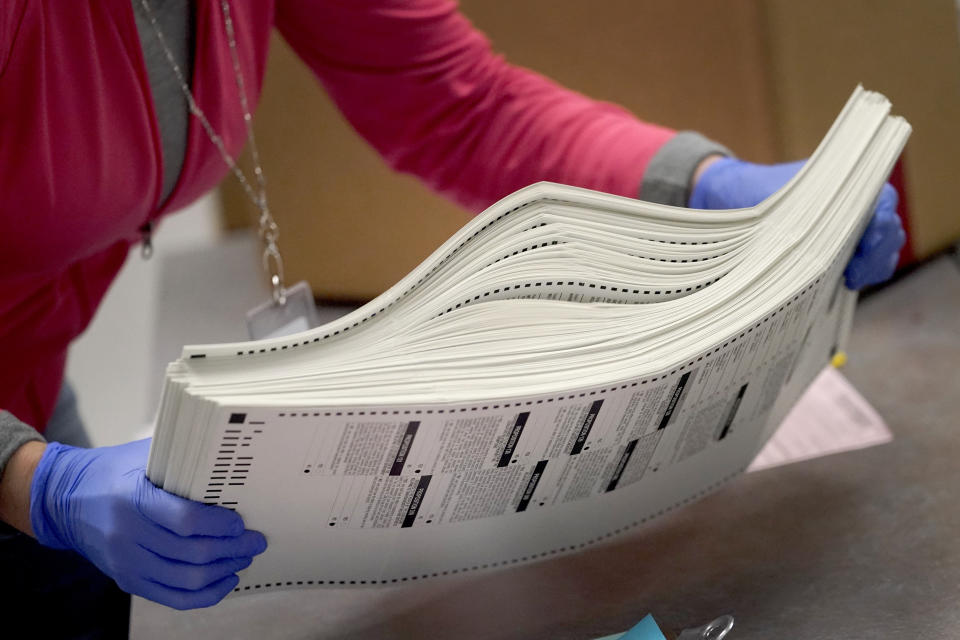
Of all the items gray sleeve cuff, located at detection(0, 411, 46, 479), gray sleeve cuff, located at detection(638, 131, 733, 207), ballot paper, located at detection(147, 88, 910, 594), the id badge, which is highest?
gray sleeve cuff, located at detection(638, 131, 733, 207)

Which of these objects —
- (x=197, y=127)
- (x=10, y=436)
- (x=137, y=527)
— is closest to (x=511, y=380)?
(x=137, y=527)

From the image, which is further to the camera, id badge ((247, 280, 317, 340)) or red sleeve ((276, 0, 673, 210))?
red sleeve ((276, 0, 673, 210))

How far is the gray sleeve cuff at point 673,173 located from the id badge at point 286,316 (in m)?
0.30

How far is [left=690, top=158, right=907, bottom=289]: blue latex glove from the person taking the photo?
75 cm

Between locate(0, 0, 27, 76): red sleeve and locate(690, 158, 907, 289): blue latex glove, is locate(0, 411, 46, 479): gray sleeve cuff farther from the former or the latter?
locate(690, 158, 907, 289): blue latex glove

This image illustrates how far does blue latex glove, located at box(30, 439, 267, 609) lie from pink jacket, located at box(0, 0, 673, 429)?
218mm

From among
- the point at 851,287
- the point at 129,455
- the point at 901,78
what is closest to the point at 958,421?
the point at 851,287

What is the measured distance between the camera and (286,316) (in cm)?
80

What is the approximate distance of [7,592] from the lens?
835mm

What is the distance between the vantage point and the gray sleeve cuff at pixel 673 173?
0.84 m

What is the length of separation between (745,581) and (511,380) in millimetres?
253

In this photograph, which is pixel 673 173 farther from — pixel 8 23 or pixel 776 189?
pixel 8 23

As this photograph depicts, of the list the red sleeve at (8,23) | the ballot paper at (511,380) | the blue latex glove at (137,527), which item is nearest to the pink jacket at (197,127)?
the red sleeve at (8,23)

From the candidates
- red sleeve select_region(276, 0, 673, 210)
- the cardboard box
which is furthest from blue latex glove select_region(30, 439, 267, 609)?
red sleeve select_region(276, 0, 673, 210)
